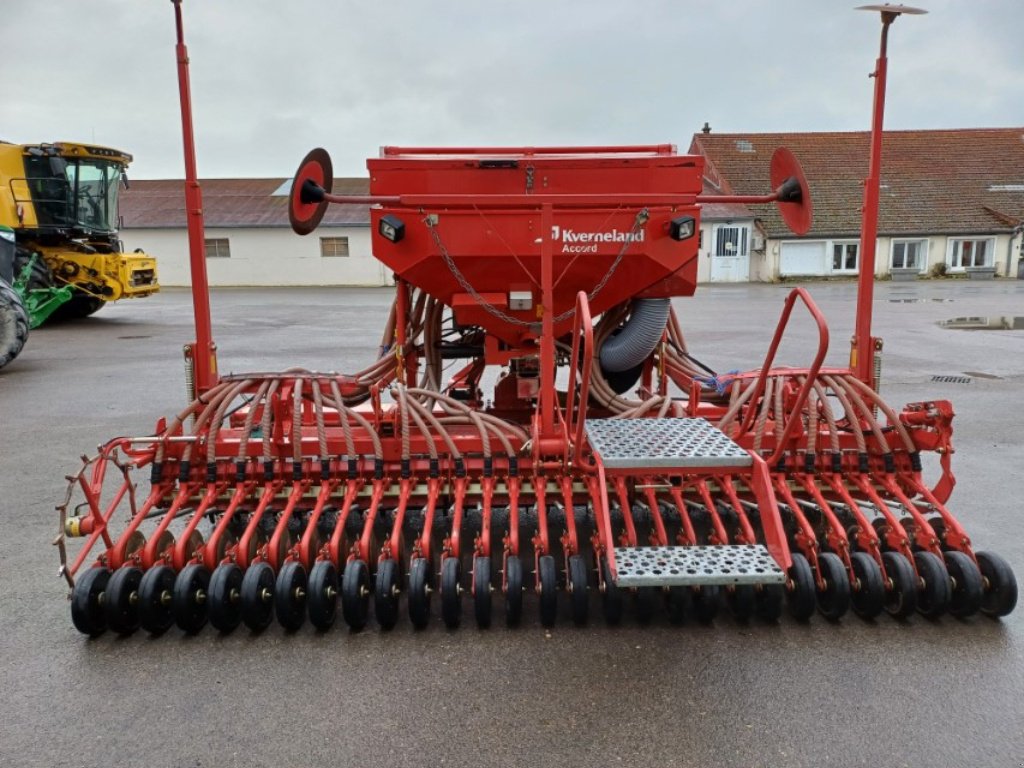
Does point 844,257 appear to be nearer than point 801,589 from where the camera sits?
No

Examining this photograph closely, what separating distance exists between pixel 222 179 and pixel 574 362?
41095mm

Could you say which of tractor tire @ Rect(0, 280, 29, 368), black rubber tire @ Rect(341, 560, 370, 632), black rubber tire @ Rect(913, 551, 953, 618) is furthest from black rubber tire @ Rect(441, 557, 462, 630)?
tractor tire @ Rect(0, 280, 29, 368)

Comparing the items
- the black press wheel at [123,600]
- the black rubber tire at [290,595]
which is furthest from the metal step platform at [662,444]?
the black press wheel at [123,600]

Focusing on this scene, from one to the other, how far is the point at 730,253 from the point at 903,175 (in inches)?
343

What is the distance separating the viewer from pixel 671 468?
3137 mm

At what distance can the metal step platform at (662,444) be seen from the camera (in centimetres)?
316

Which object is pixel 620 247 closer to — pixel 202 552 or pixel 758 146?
pixel 202 552

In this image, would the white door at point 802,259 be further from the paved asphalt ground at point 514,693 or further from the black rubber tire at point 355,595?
the black rubber tire at point 355,595

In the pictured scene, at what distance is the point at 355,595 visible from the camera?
3244 millimetres

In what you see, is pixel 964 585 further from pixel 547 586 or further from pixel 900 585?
pixel 547 586

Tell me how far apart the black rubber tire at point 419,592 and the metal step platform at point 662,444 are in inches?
35.0

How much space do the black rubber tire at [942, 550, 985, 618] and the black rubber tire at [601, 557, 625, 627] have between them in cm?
139

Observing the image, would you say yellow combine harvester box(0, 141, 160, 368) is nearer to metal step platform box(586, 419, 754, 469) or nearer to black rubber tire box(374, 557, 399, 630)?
black rubber tire box(374, 557, 399, 630)

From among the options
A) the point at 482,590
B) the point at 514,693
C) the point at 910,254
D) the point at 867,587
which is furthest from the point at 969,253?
the point at 514,693
